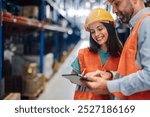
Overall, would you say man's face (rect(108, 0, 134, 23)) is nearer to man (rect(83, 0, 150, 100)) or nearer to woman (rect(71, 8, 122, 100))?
man (rect(83, 0, 150, 100))

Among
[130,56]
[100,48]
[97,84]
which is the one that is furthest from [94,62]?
[130,56]

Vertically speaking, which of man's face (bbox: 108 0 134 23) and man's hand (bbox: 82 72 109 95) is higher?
man's face (bbox: 108 0 134 23)

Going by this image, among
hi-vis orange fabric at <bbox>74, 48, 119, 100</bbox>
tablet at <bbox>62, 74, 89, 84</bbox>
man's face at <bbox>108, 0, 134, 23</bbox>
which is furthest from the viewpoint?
hi-vis orange fabric at <bbox>74, 48, 119, 100</bbox>

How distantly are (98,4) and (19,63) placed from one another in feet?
9.18

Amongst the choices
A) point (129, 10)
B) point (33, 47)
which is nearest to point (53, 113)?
point (129, 10)

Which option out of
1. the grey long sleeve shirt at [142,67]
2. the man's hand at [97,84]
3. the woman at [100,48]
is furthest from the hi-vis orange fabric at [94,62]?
the grey long sleeve shirt at [142,67]

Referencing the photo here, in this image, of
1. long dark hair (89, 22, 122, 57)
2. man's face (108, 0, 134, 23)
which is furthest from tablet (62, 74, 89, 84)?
man's face (108, 0, 134, 23)

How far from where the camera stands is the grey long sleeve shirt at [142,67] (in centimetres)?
108

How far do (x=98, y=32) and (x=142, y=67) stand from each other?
36cm

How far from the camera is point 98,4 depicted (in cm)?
163

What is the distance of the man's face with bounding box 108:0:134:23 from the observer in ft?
3.92

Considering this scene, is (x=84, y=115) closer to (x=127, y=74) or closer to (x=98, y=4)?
(x=127, y=74)

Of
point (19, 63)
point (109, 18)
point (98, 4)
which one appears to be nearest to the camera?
→ point (109, 18)

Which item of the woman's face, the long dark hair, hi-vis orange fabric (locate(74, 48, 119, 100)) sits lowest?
hi-vis orange fabric (locate(74, 48, 119, 100))
